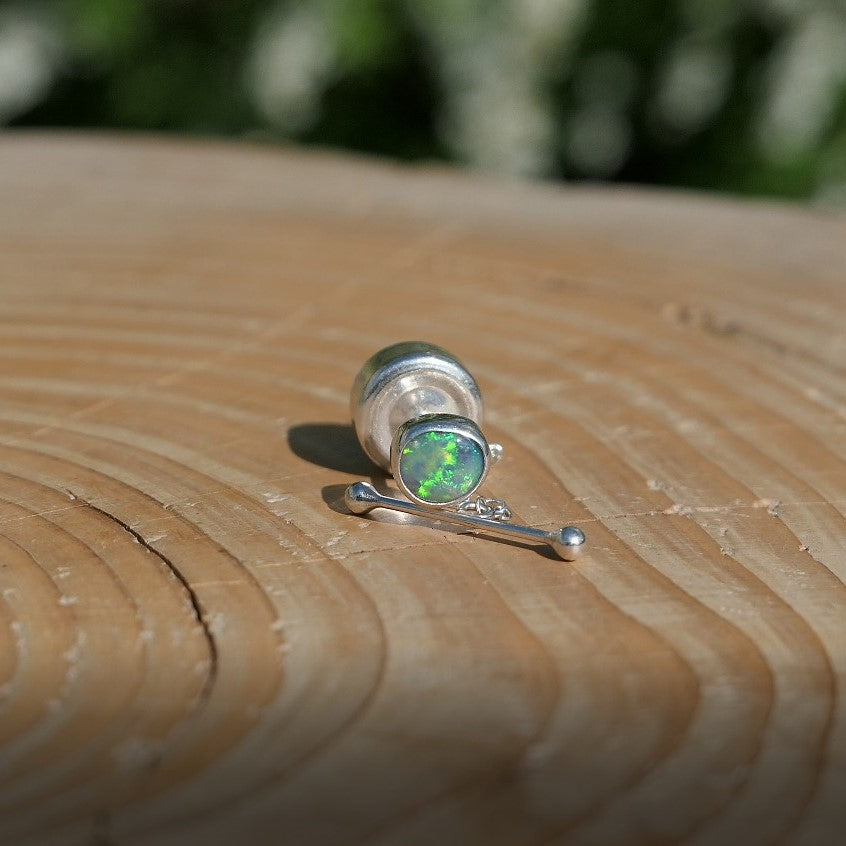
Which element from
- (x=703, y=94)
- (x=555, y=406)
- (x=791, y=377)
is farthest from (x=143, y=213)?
(x=703, y=94)

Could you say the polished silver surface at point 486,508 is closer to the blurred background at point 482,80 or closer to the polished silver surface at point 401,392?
the polished silver surface at point 401,392

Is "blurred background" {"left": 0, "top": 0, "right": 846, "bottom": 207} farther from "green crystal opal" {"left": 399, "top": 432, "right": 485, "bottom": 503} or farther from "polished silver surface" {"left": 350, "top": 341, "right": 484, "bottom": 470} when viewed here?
"green crystal opal" {"left": 399, "top": 432, "right": 485, "bottom": 503}

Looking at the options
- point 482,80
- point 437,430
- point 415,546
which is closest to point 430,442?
point 437,430

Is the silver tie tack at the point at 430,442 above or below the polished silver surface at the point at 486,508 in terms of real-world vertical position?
above

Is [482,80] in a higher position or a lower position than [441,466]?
higher

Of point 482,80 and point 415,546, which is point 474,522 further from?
point 482,80

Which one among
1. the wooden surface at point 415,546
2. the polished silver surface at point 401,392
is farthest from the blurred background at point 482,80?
the polished silver surface at point 401,392

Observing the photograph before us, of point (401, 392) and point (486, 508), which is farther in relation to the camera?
point (401, 392)

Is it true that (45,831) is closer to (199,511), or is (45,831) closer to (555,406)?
(199,511)
